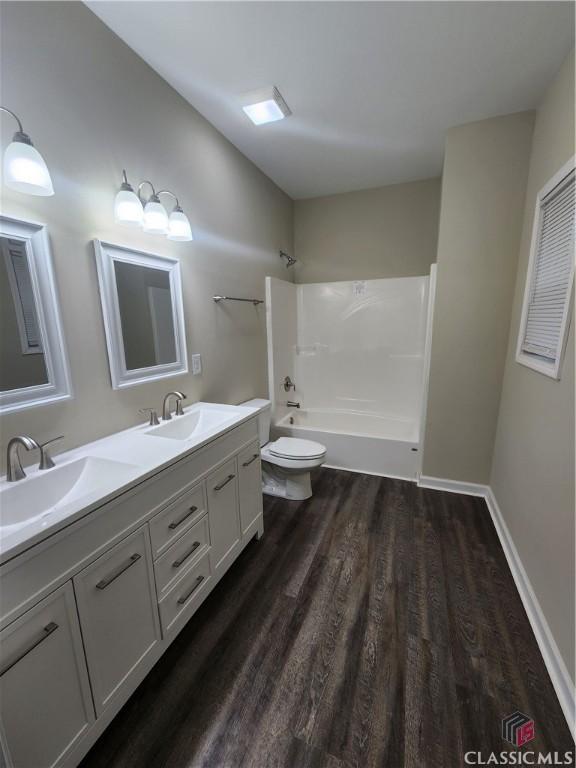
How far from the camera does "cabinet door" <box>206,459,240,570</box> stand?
1497 millimetres

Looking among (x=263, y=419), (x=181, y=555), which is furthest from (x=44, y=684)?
(x=263, y=419)

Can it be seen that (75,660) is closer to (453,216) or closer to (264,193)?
(453,216)

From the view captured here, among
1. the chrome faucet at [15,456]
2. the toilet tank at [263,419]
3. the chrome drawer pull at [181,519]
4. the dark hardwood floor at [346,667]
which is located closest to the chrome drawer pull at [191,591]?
the dark hardwood floor at [346,667]

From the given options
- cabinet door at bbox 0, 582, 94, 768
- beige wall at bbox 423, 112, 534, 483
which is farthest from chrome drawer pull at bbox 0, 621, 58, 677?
beige wall at bbox 423, 112, 534, 483

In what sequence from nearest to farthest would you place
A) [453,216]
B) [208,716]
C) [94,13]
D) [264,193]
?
[208,716], [94,13], [453,216], [264,193]

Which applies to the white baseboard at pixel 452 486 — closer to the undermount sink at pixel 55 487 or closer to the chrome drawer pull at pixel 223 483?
the chrome drawer pull at pixel 223 483

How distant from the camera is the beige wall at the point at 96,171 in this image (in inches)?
45.1

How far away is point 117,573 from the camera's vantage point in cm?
102

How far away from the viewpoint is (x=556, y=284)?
5.03ft

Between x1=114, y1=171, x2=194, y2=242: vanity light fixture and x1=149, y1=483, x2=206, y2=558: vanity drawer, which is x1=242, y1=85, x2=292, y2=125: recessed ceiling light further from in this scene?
x1=149, y1=483, x2=206, y2=558: vanity drawer

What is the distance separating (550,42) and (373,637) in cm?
289

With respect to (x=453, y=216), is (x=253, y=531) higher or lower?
lower

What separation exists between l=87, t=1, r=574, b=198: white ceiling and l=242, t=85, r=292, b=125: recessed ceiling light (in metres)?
0.04

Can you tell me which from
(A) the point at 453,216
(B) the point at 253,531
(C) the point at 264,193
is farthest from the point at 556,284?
(C) the point at 264,193
